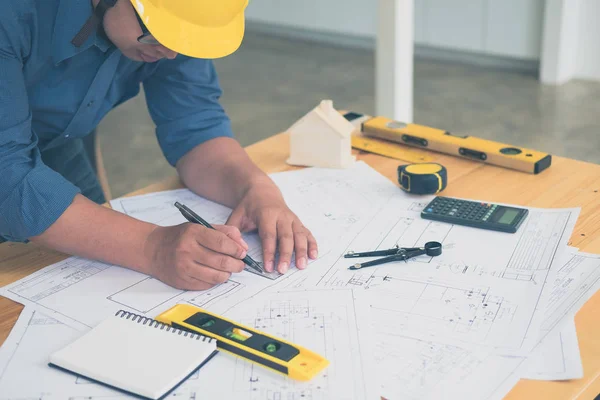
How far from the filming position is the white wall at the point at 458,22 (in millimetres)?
4711

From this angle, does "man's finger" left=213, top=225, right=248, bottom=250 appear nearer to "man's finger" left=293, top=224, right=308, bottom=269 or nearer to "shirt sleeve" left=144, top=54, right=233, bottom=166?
"man's finger" left=293, top=224, right=308, bottom=269

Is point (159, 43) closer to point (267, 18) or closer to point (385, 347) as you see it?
point (385, 347)

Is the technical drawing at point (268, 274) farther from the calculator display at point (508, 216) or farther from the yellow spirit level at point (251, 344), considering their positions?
the calculator display at point (508, 216)

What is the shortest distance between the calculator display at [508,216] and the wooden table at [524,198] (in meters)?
0.08

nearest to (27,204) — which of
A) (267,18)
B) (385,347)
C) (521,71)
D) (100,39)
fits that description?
(100,39)

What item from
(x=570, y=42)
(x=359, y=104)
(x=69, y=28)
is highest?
(x=69, y=28)

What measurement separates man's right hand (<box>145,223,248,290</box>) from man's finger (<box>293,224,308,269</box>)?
0.09m

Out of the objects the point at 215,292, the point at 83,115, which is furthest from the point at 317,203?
the point at 83,115

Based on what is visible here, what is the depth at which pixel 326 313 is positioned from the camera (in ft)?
3.57

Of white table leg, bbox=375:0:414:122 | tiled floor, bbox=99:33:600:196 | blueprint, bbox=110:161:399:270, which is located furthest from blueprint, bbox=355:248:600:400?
tiled floor, bbox=99:33:600:196

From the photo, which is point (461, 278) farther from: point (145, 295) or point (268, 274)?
point (145, 295)

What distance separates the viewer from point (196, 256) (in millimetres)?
1182

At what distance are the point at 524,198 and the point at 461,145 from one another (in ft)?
0.77

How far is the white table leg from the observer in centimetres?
277
